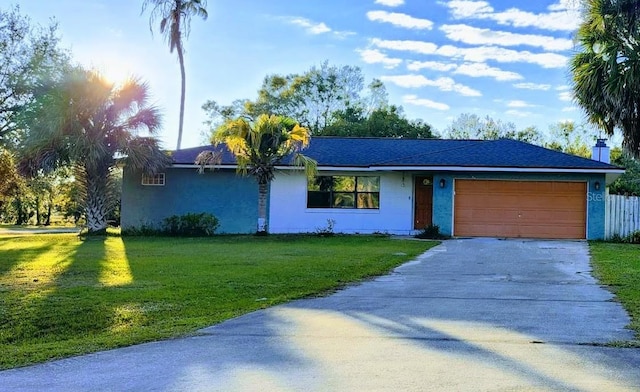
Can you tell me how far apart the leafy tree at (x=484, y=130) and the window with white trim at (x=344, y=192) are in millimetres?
28804

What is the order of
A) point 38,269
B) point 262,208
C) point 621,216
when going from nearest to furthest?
point 38,269
point 262,208
point 621,216

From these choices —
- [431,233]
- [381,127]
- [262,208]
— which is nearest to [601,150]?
[431,233]

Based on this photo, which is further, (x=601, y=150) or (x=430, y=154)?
(x=601, y=150)

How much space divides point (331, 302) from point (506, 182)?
14.3 m

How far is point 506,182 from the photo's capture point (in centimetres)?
2103

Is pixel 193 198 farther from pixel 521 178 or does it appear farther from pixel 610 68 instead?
pixel 610 68

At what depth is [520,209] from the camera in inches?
826

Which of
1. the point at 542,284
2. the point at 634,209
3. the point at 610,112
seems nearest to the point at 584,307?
the point at 542,284

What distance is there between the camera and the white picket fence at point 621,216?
20.7 m

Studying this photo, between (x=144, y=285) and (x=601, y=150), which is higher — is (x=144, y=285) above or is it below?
below

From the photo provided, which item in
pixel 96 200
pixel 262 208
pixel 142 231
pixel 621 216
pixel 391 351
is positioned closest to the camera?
pixel 391 351

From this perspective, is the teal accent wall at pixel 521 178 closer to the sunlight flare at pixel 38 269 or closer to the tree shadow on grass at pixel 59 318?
the sunlight flare at pixel 38 269

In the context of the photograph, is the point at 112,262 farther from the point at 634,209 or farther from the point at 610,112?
the point at 634,209

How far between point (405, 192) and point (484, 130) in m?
29.7
